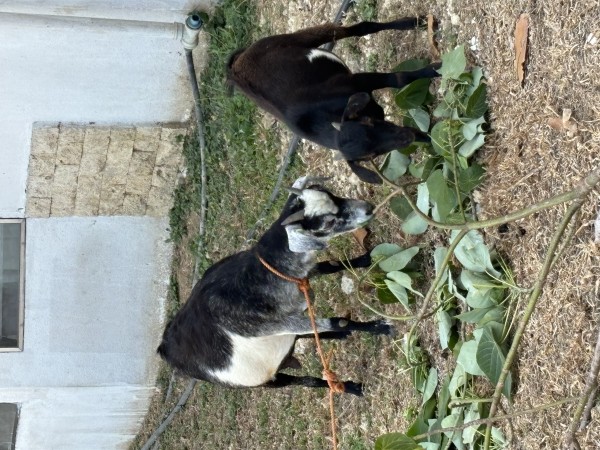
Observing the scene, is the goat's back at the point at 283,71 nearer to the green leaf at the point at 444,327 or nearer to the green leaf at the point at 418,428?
the green leaf at the point at 444,327

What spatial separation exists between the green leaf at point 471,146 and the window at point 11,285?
5.33 m

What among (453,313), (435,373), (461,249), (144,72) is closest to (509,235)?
(461,249)

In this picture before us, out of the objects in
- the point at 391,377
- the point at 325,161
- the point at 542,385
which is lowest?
the point at 391,377

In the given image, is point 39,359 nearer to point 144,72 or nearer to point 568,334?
point 144,72

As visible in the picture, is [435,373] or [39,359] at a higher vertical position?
[435,373]

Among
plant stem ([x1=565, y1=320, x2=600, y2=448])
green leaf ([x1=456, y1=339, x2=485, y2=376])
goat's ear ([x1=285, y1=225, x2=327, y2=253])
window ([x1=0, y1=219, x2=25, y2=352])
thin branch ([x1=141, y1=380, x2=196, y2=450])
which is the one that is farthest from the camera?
thin branch ([x1=141, y1=380, x2=196, y2=450])

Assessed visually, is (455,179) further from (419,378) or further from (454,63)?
(419,378)

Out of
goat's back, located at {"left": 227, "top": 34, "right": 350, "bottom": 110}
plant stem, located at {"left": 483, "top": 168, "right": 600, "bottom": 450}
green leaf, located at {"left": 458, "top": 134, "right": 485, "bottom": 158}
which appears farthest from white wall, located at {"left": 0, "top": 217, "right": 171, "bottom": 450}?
plant stem, located at {"left": 483, "top": 168, "right": 600, "bottom": 450}

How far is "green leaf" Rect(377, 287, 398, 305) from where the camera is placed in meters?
5.09

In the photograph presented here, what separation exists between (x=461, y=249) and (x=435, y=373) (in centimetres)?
87

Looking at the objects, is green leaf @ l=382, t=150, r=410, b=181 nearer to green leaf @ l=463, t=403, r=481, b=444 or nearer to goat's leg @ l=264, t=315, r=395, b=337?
goat's leg @ l=264, t=315, r=395, b=337

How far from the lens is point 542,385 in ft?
12.3

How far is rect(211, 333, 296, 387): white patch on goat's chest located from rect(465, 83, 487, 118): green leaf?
1.97 m

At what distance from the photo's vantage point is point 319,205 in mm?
4488
